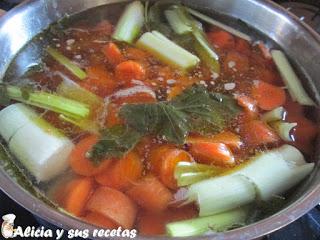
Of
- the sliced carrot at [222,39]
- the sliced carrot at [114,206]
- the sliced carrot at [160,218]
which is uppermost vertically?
the sliced carrot at [222,39]

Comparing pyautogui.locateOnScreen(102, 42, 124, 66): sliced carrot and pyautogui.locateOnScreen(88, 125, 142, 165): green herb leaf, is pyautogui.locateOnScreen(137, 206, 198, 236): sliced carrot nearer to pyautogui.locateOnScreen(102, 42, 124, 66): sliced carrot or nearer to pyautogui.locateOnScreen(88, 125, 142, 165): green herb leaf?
pyautogui.locateOnScreen(88, 125, 142, 165): green herb leaf

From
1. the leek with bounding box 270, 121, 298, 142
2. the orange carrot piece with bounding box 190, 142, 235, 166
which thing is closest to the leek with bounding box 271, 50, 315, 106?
the leek with bounding box 270, 121, 298, 142

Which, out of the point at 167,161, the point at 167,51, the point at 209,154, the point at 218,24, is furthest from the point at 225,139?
the point at 218,24

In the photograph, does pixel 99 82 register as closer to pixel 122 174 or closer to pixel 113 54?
pixel 113 54

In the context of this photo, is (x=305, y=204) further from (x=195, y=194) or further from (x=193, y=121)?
(x=193, y=121)

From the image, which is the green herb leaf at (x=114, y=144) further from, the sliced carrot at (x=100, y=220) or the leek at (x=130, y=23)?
the leek at (x=130, y=23)

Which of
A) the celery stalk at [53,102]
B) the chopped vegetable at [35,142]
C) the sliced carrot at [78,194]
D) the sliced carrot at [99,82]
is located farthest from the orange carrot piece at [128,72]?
the sliced carrot at [78,194]
